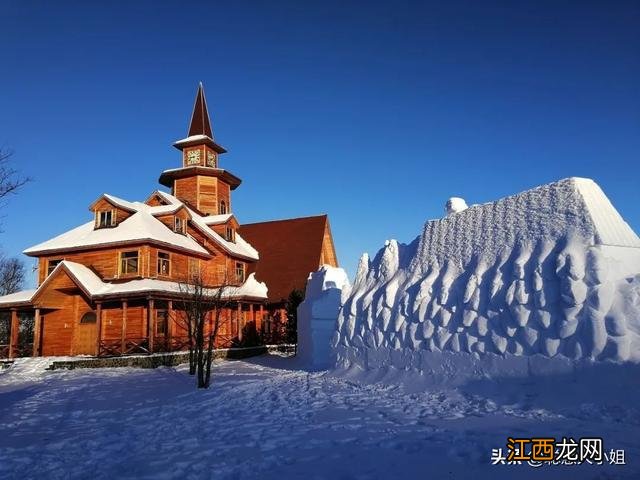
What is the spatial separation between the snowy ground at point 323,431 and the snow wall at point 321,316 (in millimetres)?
5744

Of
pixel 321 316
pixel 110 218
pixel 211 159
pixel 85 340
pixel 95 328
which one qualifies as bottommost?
pixel 85 340

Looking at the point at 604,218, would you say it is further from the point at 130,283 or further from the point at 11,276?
the point at 11,276

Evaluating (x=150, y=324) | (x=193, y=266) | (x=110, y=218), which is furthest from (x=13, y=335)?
(x=193, y=266)

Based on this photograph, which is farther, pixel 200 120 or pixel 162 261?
pixel 200 120

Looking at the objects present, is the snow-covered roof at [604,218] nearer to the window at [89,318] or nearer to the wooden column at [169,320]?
the wooden column at [169,320]

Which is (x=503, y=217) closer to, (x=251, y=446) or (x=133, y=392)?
(x=251, y=446)

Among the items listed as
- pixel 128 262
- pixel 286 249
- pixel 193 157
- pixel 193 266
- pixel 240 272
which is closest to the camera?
pixel 128 262

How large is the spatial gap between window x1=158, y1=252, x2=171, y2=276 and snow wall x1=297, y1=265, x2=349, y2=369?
→ 24.2 ft

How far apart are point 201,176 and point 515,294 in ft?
82.5

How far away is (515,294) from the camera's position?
7918 mm

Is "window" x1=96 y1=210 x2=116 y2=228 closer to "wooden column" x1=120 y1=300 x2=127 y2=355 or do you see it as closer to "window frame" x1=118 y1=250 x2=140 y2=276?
"window frame" x1=118 y1=250 x2=140 y2=276

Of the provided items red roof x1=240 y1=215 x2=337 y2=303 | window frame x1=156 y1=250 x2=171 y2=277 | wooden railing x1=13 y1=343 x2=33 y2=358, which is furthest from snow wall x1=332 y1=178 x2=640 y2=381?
red roof x1=240 y1=215 x2=337 y2=303

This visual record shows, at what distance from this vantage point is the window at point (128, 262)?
20.7m

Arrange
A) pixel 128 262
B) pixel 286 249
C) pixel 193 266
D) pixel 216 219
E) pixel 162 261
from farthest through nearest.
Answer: pixel 286 249, pixel 216 219, pixel 193 266, pixel 162 261, pixel 128 262
